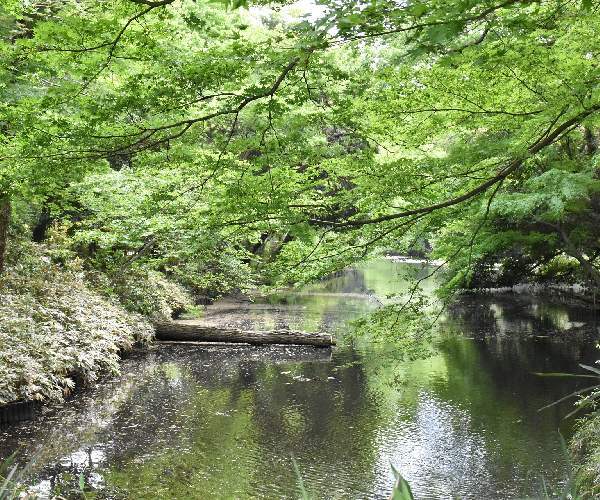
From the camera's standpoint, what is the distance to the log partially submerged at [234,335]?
15023 mm

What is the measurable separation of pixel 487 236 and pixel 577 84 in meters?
5.74

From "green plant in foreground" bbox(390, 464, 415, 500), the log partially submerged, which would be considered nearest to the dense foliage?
"green plant in foreground" bbox(390, 464, 415, 500)

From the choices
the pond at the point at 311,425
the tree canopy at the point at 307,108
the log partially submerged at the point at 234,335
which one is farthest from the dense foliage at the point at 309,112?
the log partially submerged at the point at 234,335

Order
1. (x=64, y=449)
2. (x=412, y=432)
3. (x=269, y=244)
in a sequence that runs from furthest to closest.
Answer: (x=269, y=244)
(x=412, y=432)
(x=64, y=449)

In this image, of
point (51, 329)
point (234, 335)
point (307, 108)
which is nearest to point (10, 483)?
point (307, 108)

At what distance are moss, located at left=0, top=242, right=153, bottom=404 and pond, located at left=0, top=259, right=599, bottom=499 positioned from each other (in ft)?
1.61

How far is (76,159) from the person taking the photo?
4668 millimetres

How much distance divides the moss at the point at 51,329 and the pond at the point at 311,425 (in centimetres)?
49

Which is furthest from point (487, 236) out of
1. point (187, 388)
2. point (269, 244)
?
point (269, 244)

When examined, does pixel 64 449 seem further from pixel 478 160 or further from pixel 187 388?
pixel 478 160

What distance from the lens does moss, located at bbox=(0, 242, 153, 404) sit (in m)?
9.14

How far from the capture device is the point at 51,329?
1088 centimetres

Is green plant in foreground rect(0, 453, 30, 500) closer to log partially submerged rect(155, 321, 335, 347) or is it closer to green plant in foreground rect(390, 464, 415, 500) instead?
green plant in foreground rect(390, 464, 415, 500)

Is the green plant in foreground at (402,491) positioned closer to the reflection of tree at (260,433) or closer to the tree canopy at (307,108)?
the tree canopy at (307,108)
